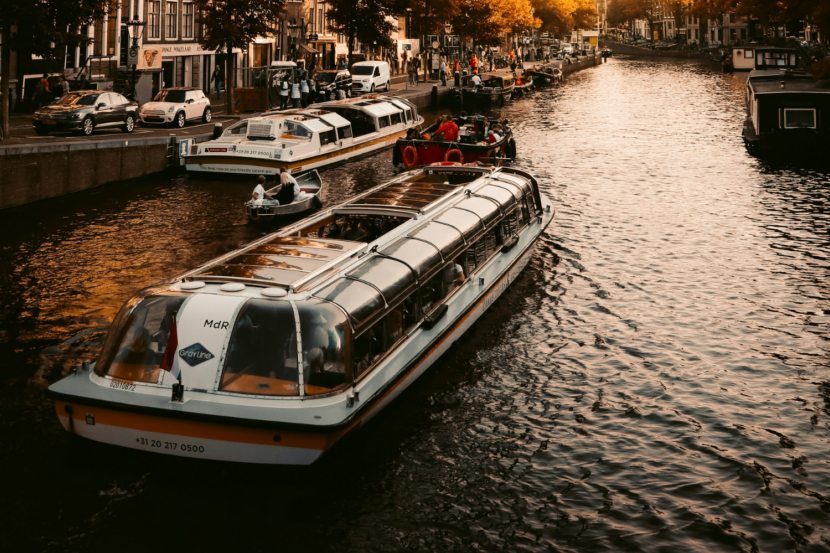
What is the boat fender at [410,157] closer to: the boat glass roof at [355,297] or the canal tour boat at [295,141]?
the canal tour boat at [295,141]

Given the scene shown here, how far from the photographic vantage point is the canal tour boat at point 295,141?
110 ft

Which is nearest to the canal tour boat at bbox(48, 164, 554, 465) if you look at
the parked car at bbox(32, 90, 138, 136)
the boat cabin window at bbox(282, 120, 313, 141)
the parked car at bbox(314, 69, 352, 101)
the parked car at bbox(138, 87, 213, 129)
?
the boat cabin window at bbox(282, 120, 313, 141)

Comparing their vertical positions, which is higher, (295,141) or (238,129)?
(238,129)

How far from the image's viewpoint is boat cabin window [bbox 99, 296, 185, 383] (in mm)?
11492

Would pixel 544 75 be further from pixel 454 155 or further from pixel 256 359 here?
pixel 256 359

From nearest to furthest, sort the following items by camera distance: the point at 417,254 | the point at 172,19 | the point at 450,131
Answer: the point at 417,254 → the point at 450,131 → the point at 172,19

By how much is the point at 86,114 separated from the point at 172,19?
23544 millimetres

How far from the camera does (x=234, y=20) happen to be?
45438 mm

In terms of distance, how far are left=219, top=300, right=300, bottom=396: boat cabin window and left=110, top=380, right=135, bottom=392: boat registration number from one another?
1076 mm

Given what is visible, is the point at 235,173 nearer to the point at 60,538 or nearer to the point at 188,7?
the point at 60,538

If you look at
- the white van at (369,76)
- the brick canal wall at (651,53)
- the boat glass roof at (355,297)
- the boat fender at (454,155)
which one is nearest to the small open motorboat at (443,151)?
the boat fender at (454,155)

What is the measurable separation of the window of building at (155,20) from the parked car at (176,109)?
1375cm

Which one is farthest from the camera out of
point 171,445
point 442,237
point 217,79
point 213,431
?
point 217,79

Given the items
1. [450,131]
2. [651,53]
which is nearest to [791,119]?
[450,131]
